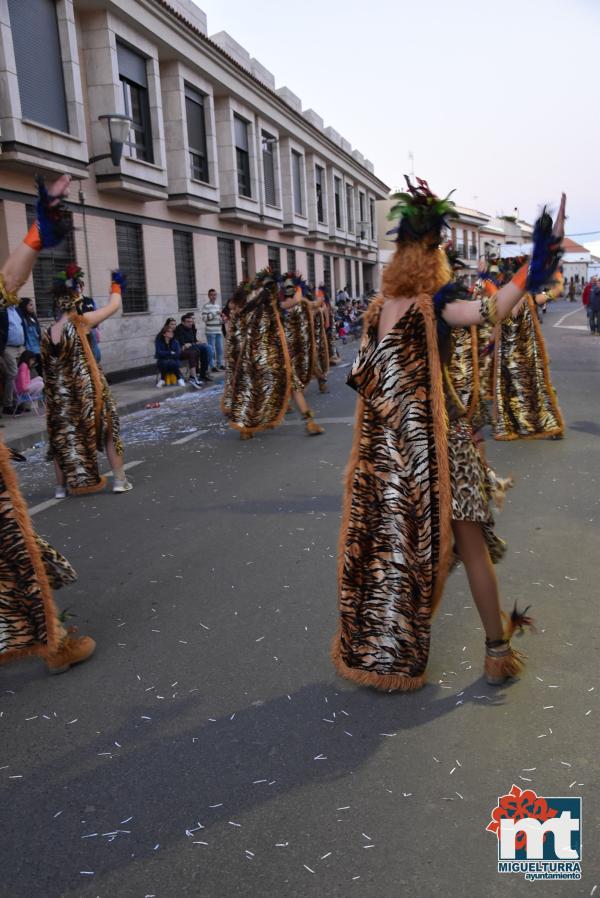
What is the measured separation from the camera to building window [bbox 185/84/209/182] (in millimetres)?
22156

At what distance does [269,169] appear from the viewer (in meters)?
29.8

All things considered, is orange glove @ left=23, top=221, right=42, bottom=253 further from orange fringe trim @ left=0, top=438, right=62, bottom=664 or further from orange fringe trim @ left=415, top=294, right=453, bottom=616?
orange fringe trim @ left=415, top=294, right=453, bottom=616

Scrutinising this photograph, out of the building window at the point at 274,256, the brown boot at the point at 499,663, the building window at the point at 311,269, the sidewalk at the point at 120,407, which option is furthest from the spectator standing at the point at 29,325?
the building window at the point at 311,269

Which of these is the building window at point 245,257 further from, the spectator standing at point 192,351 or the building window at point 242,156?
the spectator standing at point 192,351

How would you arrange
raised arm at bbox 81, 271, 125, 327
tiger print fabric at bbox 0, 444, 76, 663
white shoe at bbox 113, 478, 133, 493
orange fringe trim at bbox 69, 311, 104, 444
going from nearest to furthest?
1. tiger print fabric at bbox 0, 444, 76, 663
2. raised arm at bbox 81, 271, 125, 327
3. orange fringe trim at bbox 69, 311, 104, 444
4. white shoe at bbox 113, 478, 133, 493

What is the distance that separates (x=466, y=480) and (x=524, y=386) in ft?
19.5

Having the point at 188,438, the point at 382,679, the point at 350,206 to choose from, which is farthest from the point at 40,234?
the point at 350,206

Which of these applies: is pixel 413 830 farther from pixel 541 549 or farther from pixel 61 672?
pixel 541 549

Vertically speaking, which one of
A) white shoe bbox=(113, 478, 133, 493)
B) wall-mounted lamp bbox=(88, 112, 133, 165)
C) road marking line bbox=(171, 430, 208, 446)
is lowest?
road marking line bbox=(171, 430, 208, 446)

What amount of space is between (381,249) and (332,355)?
115 feet

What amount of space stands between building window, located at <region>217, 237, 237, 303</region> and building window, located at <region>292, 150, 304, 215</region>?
341 inches

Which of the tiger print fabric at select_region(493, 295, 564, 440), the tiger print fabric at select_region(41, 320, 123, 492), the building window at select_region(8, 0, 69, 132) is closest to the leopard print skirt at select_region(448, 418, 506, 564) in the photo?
the tiger print fabric at select_region(41, 320, 123, 492)

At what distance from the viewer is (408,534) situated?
9.89 ft

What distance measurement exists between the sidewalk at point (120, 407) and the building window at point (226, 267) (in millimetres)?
6315
